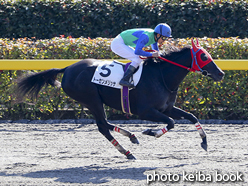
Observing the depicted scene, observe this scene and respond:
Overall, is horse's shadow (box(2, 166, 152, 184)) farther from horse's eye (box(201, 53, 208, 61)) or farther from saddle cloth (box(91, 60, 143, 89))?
horse's eye (box(201, 53, 208, 61))

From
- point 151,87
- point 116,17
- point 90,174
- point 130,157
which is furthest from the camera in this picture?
point 116,17

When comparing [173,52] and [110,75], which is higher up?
[173,52]

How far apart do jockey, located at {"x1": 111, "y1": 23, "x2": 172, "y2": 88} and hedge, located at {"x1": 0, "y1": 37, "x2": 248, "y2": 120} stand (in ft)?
6.41

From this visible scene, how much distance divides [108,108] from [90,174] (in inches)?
118

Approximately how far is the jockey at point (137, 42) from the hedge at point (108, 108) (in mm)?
1953

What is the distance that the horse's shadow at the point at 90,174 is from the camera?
142 inches

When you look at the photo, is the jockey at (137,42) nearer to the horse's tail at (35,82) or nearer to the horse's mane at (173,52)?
the horse's mane at (173,52)

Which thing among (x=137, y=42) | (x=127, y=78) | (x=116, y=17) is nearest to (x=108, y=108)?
(x=127, y=78)

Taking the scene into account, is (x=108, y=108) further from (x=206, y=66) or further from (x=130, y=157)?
(x=206, y=66)

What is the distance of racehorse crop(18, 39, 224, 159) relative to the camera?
4.41 metres

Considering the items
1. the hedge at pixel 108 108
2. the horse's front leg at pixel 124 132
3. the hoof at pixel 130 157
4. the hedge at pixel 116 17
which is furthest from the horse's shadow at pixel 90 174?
the hedge at pixel 116 17

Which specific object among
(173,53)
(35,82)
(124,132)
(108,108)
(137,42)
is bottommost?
(108,108)

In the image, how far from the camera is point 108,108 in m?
6.74

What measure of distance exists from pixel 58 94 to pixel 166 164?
318 cm
